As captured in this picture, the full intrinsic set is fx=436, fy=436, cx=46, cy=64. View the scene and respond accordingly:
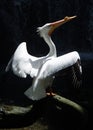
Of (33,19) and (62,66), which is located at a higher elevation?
(62,66)

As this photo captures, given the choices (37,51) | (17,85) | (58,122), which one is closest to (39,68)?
(58,122)

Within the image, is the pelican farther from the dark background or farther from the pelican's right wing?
the dark background

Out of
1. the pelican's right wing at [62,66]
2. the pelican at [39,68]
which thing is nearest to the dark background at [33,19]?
the pelican at [39,68]

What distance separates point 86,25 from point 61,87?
527cm

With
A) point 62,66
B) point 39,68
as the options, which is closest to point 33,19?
point 39,68

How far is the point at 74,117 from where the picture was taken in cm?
457

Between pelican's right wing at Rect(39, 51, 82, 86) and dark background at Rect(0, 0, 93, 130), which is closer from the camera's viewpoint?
pelican's right wing at Rect(39, 51, 82, 86)

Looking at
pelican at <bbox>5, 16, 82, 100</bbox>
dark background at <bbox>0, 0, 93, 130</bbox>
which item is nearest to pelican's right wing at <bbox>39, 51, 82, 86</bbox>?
pelican at <bbox>5, 16, 82, 100</bbox>

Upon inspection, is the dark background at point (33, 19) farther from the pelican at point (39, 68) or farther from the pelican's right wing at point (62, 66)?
the pelican's right wing at point (62, 66)

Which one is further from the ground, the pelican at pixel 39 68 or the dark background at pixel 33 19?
the pelican at pixel 39 68

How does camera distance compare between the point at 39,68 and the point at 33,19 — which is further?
the point at 33,19

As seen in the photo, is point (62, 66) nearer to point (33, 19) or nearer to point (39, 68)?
point (39, 68)

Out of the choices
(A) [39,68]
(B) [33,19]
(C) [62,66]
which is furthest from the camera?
(B) [33,19]

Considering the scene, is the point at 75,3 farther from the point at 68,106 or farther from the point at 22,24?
the point at 68,106
